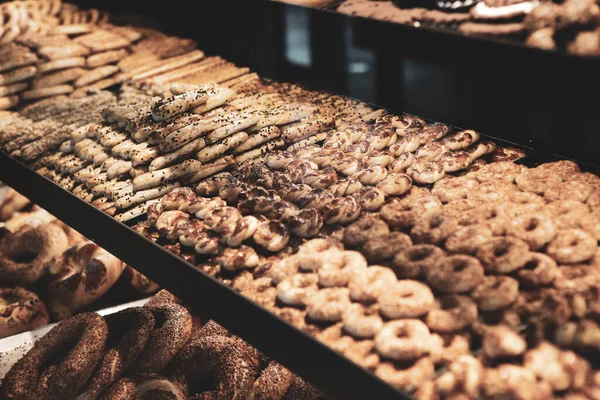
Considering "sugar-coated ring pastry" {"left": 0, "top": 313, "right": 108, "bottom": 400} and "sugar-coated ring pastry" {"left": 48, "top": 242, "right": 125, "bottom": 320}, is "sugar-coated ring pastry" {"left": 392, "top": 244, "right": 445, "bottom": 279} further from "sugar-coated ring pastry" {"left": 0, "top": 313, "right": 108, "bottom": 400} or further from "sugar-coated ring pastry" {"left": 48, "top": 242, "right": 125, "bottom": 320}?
"sugar-coated ring pastry" {"left": 48, "top": 242, "right": 125, "bottom": 320}

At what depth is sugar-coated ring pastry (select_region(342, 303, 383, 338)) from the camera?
5.95ft

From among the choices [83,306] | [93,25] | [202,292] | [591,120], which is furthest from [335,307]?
[93,25]

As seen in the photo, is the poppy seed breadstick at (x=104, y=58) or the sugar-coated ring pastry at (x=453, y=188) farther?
the poppy seed breadstick at (x=104, y=58)

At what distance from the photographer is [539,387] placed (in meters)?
1.58

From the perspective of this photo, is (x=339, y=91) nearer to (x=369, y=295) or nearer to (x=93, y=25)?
(x=369, y=295)

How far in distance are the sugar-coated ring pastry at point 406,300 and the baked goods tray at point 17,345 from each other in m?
1.79

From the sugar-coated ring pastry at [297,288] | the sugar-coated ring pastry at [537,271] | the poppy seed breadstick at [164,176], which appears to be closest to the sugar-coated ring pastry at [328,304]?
the sugar-coated ring pastry at [297,288]

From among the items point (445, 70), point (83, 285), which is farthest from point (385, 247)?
point (83, 285)

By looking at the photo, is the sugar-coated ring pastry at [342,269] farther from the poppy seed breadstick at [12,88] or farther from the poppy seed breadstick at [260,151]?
the poppy seed breadstick at [12,88]

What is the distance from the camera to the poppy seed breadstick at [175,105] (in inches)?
119

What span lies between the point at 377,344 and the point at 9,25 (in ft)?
14.2

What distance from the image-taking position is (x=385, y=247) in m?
2.05

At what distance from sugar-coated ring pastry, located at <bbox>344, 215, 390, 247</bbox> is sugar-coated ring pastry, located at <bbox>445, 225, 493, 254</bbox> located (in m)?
0.21

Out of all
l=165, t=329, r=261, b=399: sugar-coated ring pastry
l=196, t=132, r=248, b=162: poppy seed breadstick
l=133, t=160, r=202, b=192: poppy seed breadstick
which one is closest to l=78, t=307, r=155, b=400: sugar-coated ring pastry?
l=165, t=329, r=261, b=399: sugar-coated ring pastry
